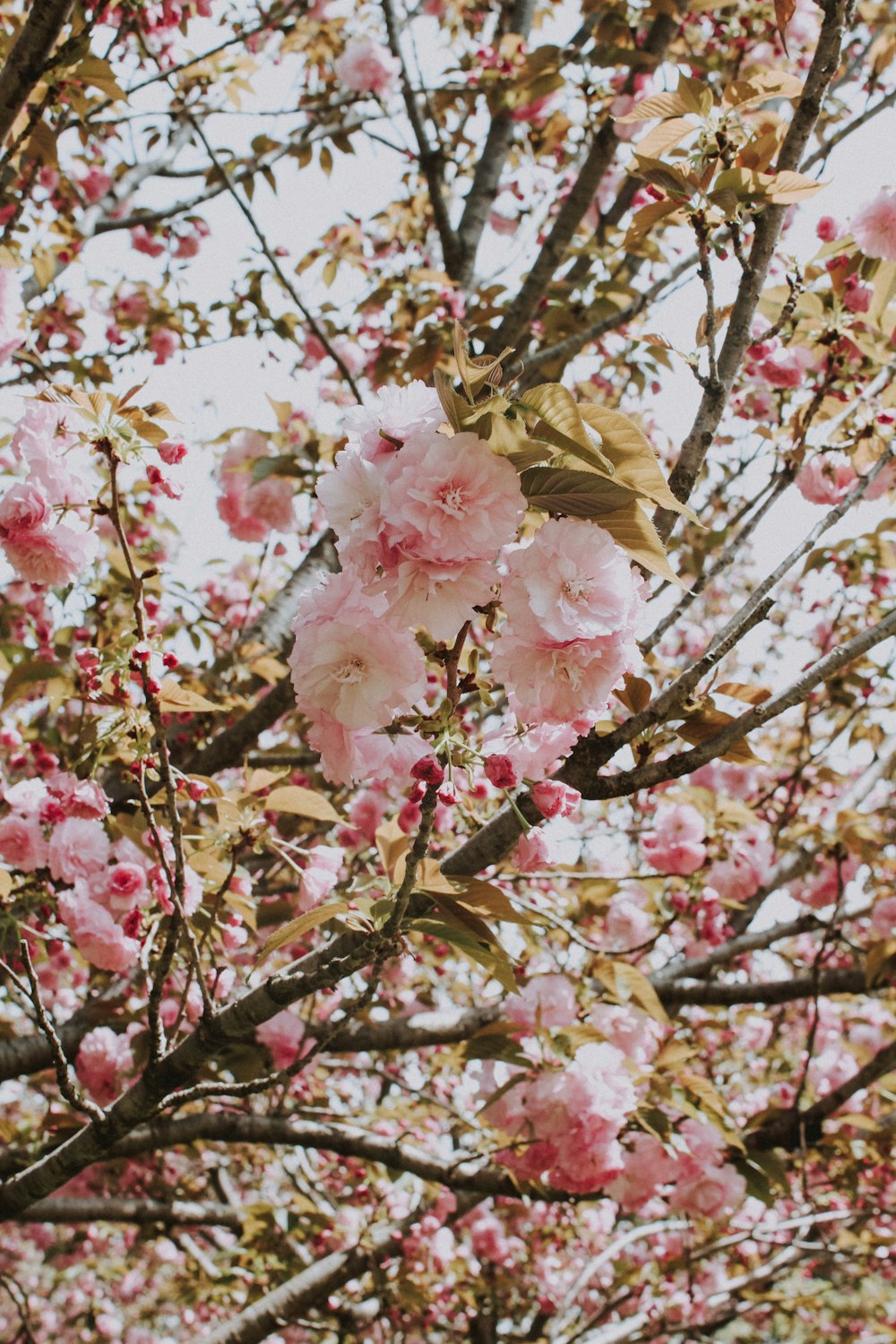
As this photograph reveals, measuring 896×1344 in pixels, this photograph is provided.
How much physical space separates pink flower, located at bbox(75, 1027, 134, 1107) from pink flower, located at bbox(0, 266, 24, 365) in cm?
173

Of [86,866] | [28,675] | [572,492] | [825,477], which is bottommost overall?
[572,492]

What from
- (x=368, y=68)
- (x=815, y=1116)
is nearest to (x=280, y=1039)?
(x=815, y=1116)

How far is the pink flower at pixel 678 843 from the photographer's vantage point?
2713 mm

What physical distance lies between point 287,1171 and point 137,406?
117 inches

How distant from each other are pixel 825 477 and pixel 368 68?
2.79 m

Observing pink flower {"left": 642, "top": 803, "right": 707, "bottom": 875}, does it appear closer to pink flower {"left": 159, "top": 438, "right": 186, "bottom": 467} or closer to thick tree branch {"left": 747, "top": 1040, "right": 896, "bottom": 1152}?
thick tree branch {"left": 747, "top": 1040, "right": 896, "bottom": 1152}

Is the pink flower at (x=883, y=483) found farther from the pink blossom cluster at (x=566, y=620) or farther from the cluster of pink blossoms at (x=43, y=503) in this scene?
the cluster of pink blossoms at (x=43, y=503)

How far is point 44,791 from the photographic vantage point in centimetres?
191

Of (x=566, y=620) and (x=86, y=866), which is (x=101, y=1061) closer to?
(x=86, y=866)

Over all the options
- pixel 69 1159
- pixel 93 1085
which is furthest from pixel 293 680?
pixel 93 1085

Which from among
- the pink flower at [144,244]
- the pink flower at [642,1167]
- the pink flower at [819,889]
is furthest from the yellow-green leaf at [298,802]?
the pink flower at [144,244]

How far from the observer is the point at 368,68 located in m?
3.81

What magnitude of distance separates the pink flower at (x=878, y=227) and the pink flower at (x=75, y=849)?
2.01 m

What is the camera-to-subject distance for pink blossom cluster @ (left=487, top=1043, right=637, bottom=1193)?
6.68 ft
